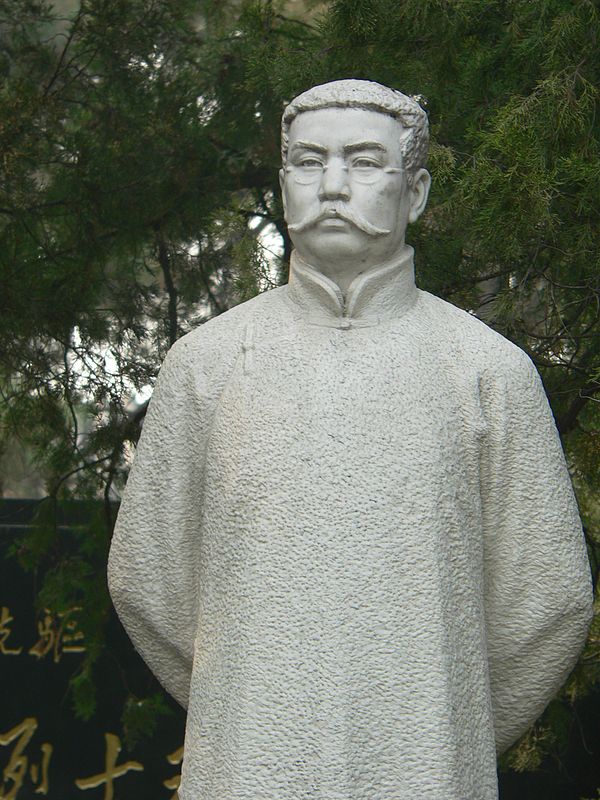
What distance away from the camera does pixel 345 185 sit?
264cm

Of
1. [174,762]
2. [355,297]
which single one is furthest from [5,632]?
[355,297]

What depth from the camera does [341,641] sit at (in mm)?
2521

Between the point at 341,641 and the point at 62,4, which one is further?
the point at 62,4

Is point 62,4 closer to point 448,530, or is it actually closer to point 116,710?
point 116,710

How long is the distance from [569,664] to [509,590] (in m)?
0.20

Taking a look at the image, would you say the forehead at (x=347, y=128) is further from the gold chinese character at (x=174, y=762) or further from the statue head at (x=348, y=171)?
the gold chinese character at (x=174, y=762)

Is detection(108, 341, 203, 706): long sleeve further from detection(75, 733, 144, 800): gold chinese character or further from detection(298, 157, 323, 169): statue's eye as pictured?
detection(75, 733, 144, 800): gold chinese character

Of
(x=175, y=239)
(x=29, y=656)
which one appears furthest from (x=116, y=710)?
(x=175, y=239)

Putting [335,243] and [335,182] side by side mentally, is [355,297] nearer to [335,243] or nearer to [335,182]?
[335,243]

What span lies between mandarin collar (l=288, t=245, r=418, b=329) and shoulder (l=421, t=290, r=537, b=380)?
7cm

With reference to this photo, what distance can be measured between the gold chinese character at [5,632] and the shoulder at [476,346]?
10.8ft

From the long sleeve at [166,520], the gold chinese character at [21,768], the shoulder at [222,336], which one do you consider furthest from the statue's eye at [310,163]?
the gold chinese character at [21,768]

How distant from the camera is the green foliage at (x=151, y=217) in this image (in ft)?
13.1

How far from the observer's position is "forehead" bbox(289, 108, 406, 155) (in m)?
2.66
